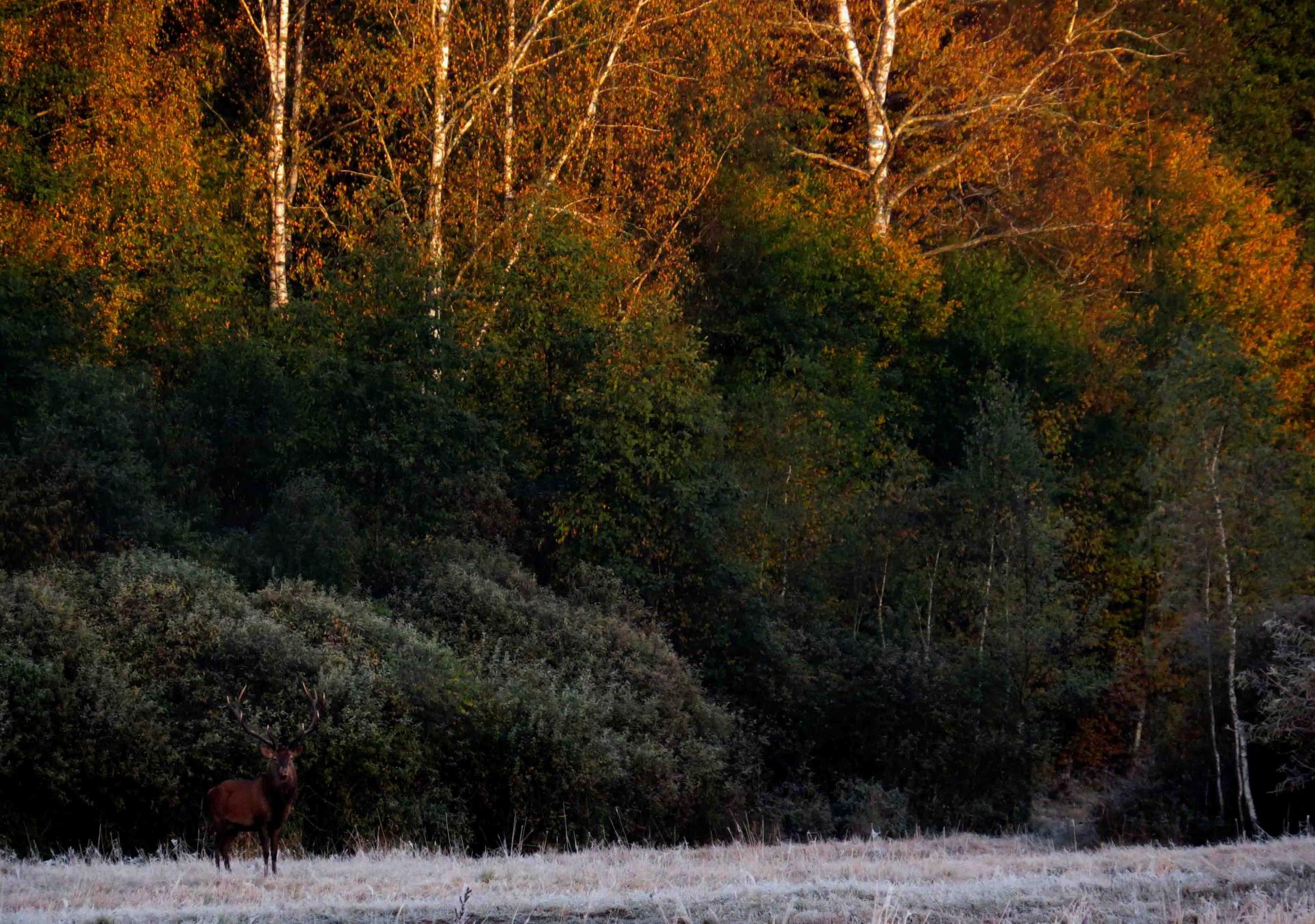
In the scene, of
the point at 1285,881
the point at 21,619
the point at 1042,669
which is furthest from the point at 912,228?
the point at 1285,881

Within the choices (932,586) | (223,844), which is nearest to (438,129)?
(932,586)

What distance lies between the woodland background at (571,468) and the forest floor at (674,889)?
18.6 ft

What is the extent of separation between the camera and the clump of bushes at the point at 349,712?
1730 cm

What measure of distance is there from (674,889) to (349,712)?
8768mm

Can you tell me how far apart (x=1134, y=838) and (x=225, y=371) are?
57.1 feet

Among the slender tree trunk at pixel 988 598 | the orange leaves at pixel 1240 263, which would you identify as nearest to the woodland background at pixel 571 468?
the slender tree trunk at pixel 988 598

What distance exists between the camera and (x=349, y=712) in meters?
18.3

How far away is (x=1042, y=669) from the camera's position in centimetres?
2648

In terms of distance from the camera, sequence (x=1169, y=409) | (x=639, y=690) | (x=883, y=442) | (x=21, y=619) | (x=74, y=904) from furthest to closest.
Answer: (x=883, y=442) < (x=1169, y=409) < (x=639, y=690) < (x=21, y=619) < (x=74, y=904)

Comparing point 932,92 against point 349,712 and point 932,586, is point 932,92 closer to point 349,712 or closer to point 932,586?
point 932,586

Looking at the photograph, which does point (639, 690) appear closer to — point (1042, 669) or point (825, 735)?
point (825, 735)

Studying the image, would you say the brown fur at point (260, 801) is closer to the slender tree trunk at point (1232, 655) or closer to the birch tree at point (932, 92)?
the slender tree trunk at point (1232, 655)

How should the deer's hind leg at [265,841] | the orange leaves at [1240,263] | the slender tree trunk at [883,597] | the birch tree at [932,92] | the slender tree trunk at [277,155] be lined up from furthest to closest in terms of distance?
1. the orange leaves at [1240,263]
2. the birch tree at [932,92]
3. the slender tree trunk at [277,155]
4. the slender tree trunk at [883,597]
5. the deer's hind leg at [265,841]

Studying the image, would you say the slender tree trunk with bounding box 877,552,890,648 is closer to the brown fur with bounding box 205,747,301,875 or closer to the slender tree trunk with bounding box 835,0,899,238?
the slender tree trunk with bounding box 835,0,899,238
